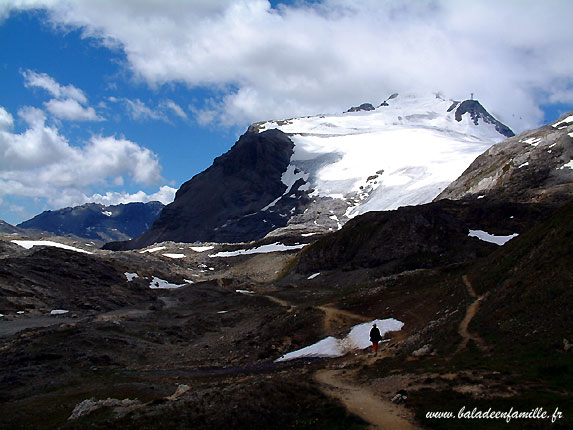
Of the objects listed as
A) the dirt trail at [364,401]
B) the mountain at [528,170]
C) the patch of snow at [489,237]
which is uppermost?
the mountain at [528,170]

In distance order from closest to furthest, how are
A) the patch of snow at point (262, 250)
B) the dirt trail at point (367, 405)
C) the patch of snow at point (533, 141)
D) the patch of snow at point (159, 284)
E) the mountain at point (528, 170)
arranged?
1. the dirt trail at point (367, 405)
2. the patch of snow at point (159, 284)
3. the mountain at point (528, 170)
4. the patch of snow at point (533, 141)
5. the patch of snow at point (262, 250)

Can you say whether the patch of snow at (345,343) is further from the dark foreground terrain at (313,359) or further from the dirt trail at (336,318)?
the dirt trail at (336,318)

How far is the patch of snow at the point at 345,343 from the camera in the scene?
40.8 metres

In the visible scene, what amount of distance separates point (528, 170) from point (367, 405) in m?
148

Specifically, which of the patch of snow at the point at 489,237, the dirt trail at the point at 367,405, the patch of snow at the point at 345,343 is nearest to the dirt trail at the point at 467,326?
the dirt trail at the point at 367,405

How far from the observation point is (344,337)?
143 ft

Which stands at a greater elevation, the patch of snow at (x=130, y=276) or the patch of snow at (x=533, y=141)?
the patch of snow at (x=533, y=141)

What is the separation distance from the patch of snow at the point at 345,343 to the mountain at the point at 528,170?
3648 inches

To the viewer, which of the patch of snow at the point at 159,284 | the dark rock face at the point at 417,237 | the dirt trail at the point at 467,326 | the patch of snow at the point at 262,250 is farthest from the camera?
the patch of snow at the point at 262,250

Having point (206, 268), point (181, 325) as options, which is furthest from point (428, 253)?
point (206, 268)

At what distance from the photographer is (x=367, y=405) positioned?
2102cm

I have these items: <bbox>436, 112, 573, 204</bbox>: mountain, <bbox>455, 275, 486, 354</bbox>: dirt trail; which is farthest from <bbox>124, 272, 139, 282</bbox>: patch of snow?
<bbox>436, 112, 573, 204</bbox>: mountain

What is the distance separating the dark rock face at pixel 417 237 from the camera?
92.4 metres

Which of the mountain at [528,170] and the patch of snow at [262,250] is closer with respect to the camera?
the mountain at [528,170]
